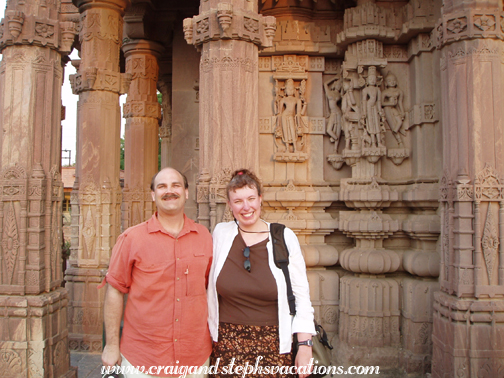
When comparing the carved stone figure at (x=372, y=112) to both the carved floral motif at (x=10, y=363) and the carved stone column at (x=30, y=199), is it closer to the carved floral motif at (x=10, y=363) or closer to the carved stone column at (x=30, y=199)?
the carved stone column at (x=30, y=199)

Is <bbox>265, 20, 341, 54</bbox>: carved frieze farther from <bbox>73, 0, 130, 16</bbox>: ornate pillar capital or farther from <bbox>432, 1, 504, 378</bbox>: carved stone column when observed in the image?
<bbox>73, 0, 130, 16</bbox>: ornate pillar capital

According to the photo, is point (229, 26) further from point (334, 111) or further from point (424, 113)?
point (424, 113)

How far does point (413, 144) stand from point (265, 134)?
2447 millimetres

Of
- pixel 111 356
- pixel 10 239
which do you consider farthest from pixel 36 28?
pixel 111 356

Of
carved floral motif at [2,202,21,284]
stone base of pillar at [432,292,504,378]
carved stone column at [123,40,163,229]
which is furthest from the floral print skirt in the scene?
carved stone column at [123,40,163,229]

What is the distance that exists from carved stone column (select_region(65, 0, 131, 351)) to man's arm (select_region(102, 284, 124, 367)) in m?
5.45

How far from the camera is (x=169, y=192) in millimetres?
3020

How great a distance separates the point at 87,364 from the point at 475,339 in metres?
6.00

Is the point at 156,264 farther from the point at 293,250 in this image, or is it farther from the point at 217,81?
the point at 217,81

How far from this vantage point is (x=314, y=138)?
725 cm

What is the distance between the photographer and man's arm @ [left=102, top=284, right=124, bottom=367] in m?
2.95

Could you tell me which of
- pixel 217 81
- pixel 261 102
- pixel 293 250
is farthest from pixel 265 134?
pixel 293 250

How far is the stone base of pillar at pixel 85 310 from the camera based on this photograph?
7.75 meters

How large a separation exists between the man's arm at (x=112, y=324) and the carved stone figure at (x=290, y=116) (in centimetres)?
467
